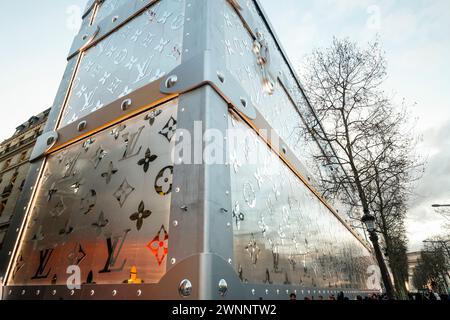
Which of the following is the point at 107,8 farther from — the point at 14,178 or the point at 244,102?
the point at 14,178

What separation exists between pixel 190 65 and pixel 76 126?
5.76 ft

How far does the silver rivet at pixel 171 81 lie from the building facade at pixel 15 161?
23.2 metres

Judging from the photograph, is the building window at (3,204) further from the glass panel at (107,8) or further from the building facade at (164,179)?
the building facade at (164,179)

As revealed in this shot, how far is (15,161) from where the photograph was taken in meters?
24.5

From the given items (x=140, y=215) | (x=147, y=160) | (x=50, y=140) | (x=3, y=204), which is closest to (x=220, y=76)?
(x=147, y=160)

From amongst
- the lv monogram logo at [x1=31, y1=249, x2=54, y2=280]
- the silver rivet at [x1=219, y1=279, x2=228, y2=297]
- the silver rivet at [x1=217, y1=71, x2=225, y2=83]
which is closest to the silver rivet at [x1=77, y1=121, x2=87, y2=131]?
the lv monogram logo at [x1=31, y1=249, x2=54, y2=280]

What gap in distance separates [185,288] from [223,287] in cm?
24

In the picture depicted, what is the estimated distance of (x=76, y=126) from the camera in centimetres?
304

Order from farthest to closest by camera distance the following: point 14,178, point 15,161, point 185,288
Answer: point 15,161
point 14,178
point 185,288

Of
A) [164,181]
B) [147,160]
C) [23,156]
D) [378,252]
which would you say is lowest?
[164,181]

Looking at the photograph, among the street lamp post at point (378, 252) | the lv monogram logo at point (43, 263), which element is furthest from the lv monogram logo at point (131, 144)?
the street lamp post at point (378, 252)
